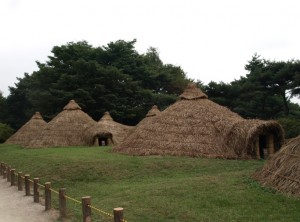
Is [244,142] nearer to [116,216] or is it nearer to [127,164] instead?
[127,164]

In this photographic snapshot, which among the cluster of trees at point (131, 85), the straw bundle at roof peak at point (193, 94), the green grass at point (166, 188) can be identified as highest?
the cluster of trees at point (131, 85)

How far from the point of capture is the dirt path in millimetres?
9711

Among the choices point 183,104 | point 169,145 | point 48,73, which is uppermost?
point 48,73

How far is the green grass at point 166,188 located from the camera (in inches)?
338

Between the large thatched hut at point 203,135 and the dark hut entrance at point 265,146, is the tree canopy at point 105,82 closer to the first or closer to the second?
the large thatched hut at point 203,135

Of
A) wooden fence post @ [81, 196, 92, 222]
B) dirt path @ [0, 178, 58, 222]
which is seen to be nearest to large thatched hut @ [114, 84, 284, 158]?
dirt path @ [0, 178, 58, 222]

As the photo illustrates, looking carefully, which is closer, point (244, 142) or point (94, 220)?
point (94, 220)

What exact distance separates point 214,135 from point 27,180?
34.1 ft

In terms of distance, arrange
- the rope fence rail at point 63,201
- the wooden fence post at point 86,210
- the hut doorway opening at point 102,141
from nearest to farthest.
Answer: the rope fence rail at point 63,201 < the wooden fence post at point 86,210 < the hut doorway opening at point 102,141

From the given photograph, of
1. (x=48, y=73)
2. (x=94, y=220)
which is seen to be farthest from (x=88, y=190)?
(x=48, y=73)

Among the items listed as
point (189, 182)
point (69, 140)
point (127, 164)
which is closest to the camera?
point (189, 182)

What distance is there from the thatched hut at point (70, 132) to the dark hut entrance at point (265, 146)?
1376cm

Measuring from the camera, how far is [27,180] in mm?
13008

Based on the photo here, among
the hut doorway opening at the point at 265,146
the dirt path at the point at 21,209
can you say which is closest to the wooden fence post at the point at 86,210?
the dirt path at the point at 21,209
